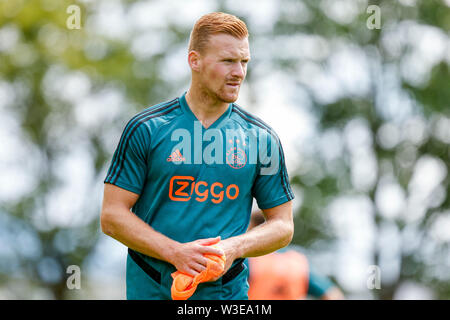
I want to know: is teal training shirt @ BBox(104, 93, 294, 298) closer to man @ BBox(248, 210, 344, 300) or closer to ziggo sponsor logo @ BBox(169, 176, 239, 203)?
ziggo sponsor logo @ BBox(169, 176, 239, 203)

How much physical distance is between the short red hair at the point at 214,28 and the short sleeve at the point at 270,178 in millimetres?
775

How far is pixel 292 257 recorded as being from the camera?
343 inches

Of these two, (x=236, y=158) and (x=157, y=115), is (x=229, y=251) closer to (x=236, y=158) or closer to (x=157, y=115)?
(x=236, y=158)

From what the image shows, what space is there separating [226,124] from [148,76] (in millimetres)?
19863

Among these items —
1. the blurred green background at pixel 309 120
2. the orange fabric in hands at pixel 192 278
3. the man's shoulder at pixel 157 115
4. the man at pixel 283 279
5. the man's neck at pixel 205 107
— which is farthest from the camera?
the blurred green background at pixel 309 120

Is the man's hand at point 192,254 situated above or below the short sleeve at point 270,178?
below

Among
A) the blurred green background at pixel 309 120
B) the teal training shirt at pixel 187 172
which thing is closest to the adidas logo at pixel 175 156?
the teal training shirt at pixel 187 172

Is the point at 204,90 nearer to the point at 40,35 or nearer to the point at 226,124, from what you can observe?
the point at 226,124

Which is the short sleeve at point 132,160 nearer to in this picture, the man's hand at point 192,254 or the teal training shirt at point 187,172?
the teal training shirt at point 187,172

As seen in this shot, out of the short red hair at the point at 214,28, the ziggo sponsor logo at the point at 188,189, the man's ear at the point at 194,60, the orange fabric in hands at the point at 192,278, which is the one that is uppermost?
the short red hair at the point at 214,28

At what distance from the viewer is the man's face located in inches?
181

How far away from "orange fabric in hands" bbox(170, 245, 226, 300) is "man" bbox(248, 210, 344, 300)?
12.1 ft

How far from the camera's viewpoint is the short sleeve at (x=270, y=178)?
15.9 feet

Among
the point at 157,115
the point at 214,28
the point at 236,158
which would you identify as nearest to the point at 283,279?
the point at 236,158
